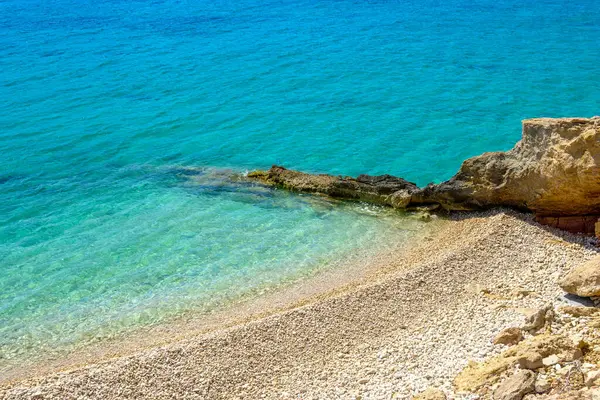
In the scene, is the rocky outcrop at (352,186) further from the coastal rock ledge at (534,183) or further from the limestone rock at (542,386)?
the limestone rock at (542,386)

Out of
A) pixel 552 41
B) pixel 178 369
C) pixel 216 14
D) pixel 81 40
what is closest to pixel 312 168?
pixel 178 369

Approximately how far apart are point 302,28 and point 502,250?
2488 cm

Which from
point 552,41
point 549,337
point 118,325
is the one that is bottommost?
point 118,325

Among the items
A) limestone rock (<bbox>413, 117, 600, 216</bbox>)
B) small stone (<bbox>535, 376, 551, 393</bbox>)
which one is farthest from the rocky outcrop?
small stone (<bbox>535, 376, 551, 393</bbox>)

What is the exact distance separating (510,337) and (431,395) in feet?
5.56

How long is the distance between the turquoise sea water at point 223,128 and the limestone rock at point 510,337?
4773 mm

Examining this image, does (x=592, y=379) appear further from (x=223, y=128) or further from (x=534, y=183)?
(x=223, y=128)

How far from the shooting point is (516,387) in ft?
26.0

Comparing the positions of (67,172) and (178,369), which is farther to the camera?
(67,172)

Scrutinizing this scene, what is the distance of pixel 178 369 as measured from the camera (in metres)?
9.80

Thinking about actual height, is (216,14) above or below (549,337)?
above

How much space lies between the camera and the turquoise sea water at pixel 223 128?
1361 cm

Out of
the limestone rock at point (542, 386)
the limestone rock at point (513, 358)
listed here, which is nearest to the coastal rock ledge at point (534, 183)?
the limestone rock at point (513, 358)

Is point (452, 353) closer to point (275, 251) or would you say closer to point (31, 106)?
point (275, 251)
